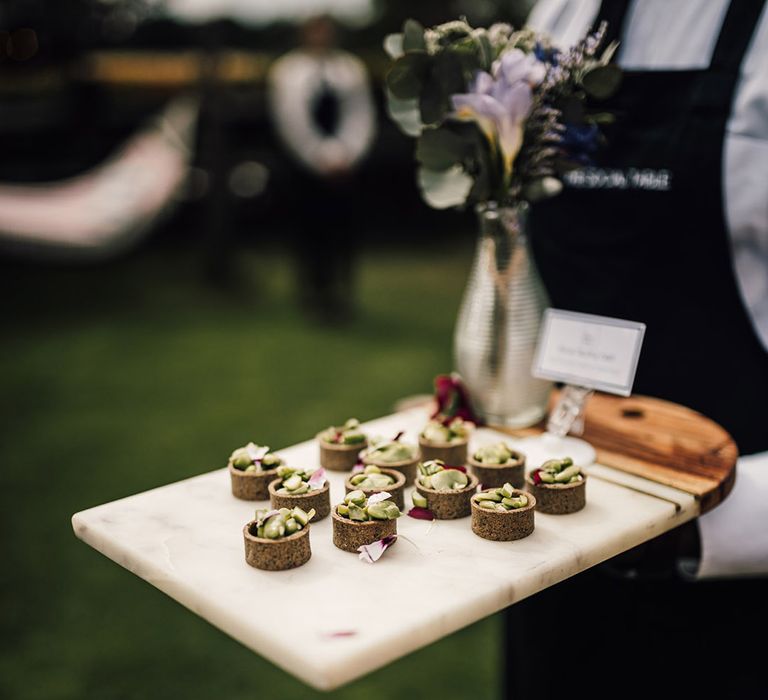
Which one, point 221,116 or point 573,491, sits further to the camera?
point 221,116

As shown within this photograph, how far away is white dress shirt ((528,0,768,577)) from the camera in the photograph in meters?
1.15

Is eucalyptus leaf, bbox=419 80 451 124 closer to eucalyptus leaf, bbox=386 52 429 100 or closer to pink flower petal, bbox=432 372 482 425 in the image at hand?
eucalyptus leaf, bbox=386 52 429 100

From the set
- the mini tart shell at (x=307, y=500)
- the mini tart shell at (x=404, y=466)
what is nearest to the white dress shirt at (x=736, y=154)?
the mini tart shell at (x=404, y=466)

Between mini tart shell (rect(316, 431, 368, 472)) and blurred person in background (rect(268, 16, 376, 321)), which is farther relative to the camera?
blurred person in background (rect(268, 16, 376, 321))

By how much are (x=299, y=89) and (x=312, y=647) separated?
4.91 meters

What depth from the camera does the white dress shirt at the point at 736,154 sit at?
3.76ft

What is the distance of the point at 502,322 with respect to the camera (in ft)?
3.95

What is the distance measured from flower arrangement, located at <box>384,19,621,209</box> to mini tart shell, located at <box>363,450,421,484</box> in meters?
0.35

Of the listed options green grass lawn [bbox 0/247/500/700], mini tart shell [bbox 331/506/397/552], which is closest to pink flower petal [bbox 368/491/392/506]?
mini tart shell [bbox 331/506/397/552]

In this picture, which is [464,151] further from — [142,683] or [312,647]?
[142,683]

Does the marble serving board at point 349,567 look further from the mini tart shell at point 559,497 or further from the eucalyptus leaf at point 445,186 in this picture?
the eucalyptus leaf at point 445,186

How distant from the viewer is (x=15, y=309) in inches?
222

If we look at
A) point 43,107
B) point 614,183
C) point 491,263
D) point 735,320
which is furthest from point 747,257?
point 43,107

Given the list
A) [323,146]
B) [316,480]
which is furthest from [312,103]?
[316,480]
